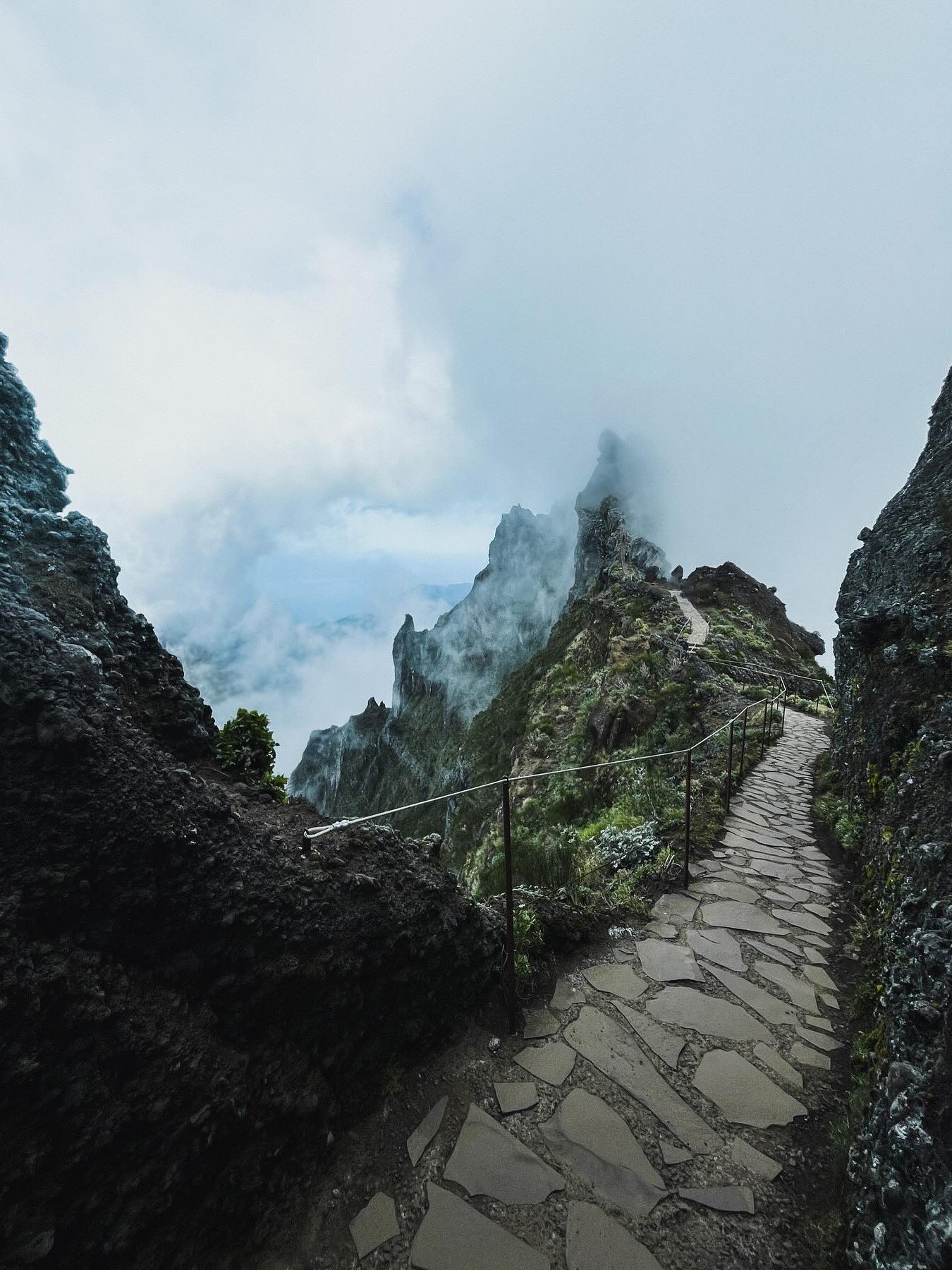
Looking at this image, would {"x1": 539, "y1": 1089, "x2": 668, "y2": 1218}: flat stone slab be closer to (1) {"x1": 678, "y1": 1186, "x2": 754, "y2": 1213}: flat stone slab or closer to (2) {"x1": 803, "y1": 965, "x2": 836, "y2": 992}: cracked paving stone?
(1) {"x1": 678, "y1": 1186, "x2": 754, "y2": 1213}: flat stone slab

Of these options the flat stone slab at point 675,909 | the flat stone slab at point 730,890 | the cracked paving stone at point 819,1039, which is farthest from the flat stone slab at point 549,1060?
the flat stone slab at point 730,890

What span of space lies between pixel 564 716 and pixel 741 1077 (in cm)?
1670

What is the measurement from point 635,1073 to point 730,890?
9.17 ft

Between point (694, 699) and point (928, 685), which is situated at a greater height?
point (694, 699)

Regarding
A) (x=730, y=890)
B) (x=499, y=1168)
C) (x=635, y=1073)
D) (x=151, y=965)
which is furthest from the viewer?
(x=730, y=890)

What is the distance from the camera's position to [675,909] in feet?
16.0

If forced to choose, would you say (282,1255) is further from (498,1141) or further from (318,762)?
(318,762)

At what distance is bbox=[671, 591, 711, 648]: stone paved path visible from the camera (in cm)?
2048

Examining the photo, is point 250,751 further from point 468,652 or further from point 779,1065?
point 468,652

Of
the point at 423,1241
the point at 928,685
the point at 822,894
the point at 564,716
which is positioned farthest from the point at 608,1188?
the point at 564,716

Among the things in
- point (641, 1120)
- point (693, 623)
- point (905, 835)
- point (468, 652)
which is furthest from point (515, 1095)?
point (468, 652)

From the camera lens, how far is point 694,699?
1412cm

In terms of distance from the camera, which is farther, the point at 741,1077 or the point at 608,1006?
the point at 608,1006

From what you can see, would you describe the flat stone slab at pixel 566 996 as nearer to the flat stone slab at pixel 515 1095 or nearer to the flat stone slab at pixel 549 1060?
the flat stone slab at pixel 549 1060
